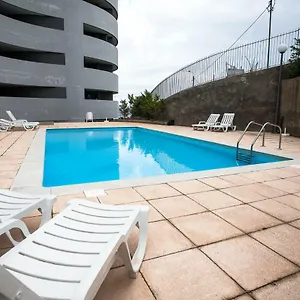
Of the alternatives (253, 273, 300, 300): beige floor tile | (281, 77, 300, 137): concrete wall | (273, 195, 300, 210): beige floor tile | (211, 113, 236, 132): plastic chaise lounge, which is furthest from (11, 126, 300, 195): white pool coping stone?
(211, 113, 236, 132): plastic chaise lounge

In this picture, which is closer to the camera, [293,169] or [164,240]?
[164,240]

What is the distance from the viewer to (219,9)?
12.3m

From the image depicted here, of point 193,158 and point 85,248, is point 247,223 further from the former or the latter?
point 193,158

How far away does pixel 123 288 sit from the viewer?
1.34 meters

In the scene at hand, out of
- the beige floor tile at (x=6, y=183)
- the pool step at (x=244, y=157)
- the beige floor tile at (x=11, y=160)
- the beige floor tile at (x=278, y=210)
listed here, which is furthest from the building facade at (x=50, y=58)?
the beige floor tile at (x=278, y=210)

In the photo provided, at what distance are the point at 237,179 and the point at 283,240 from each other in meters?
1.60

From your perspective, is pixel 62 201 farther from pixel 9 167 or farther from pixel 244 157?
pixel 244 157

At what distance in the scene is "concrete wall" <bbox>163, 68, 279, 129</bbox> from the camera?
31.1ft

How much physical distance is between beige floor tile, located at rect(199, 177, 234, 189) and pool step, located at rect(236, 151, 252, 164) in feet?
7.94

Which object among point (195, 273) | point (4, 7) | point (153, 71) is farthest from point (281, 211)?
point (153, 71)

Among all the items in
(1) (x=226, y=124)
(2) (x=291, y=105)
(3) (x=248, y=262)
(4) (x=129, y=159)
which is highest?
(2) (x=291, y=105)

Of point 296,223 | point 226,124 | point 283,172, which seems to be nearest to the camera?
point 296,223

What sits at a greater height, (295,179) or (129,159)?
(295,179)

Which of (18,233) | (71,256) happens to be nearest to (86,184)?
(18,233)
